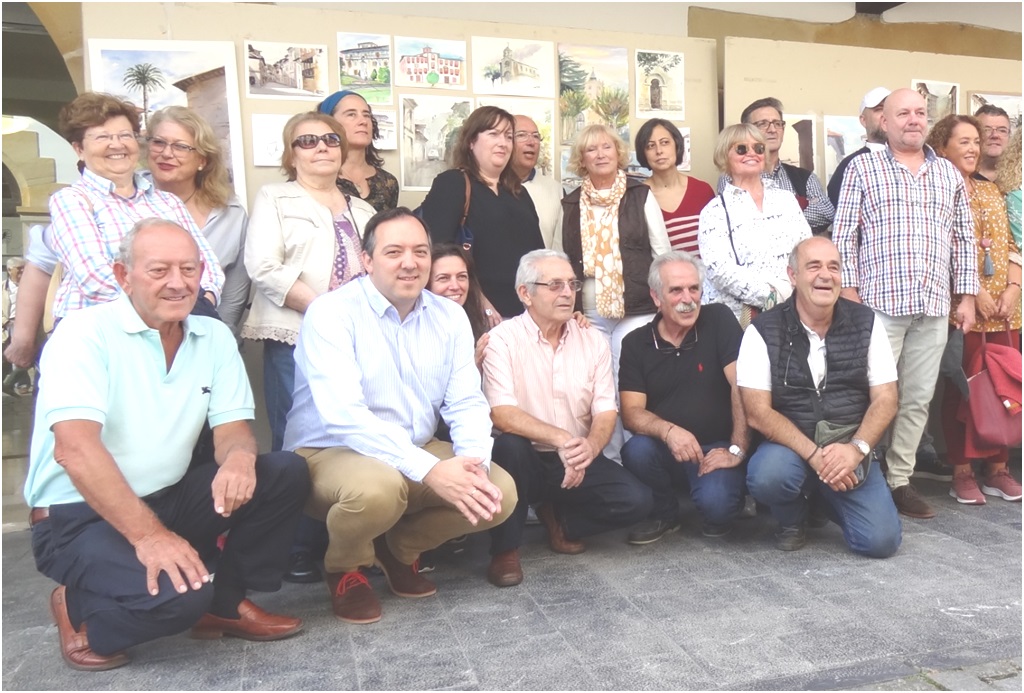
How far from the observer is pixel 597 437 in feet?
10.9

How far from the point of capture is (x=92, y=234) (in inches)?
114

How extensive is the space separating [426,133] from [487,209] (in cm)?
86

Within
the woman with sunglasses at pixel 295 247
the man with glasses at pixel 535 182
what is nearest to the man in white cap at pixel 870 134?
the man with glasses at pixel 535 182

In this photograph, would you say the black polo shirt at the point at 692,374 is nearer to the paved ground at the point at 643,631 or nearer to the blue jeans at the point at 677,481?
the blue jeans at the point at 677,481

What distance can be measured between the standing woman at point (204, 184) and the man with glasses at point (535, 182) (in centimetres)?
→ 135

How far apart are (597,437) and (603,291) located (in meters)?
0.86

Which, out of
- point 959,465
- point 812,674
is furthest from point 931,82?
point 812,674

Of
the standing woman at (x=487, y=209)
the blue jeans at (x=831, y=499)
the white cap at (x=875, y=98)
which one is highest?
the white cap at (x=875, y=98)

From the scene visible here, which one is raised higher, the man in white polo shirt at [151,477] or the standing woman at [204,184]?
the standing woman at [204,184]

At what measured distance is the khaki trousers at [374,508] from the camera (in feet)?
8.73

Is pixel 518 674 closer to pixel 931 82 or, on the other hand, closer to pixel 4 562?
pixel 4 562

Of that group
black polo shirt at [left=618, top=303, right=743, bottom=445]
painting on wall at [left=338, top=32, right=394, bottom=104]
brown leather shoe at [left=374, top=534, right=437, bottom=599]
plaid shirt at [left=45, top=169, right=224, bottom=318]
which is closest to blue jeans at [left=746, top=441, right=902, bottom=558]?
black polo shirt at [left=618, top=303, right=743, bottom=445]

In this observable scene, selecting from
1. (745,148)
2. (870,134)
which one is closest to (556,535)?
(745,148)

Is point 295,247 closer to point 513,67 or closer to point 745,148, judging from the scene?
point 513,67
